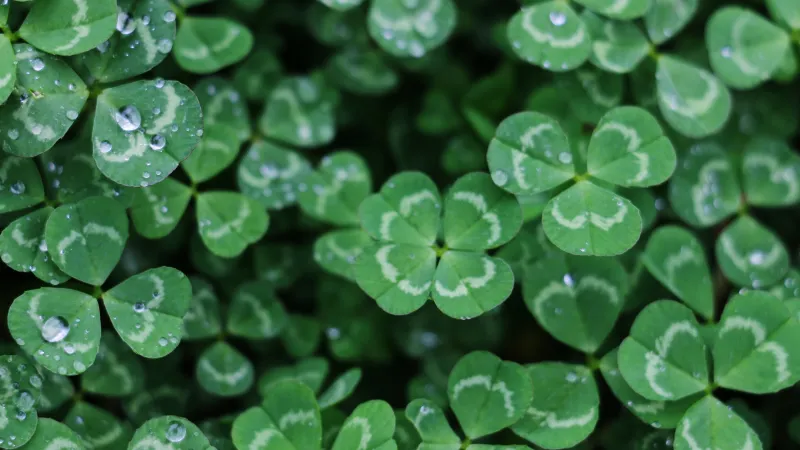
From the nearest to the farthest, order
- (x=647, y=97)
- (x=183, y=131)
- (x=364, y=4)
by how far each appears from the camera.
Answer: (x=183, y=131)
(x=647, y=97)
(x=364, y=4)

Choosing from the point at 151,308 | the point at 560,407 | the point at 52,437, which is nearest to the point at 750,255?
the point at 560,407

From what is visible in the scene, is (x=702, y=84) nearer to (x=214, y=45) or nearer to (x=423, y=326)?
(x=423, y=326)

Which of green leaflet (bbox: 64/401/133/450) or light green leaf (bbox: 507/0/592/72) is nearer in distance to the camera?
green leaflet (bbox: 64/401/133/450)

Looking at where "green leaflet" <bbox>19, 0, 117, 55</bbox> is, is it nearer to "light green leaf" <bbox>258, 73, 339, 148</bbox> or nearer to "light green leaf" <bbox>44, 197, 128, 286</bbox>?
"light green leaf" <bbox>44, 197, 128, 286</bbox>

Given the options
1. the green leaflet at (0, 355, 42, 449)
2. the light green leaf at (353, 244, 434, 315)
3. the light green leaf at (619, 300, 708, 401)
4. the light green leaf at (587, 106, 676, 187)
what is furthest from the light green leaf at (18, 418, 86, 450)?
the light green leaf at (587, 106, 676, 187)

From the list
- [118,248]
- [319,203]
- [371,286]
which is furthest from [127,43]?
[371,286]

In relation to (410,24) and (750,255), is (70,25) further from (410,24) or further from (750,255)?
(750,255)
